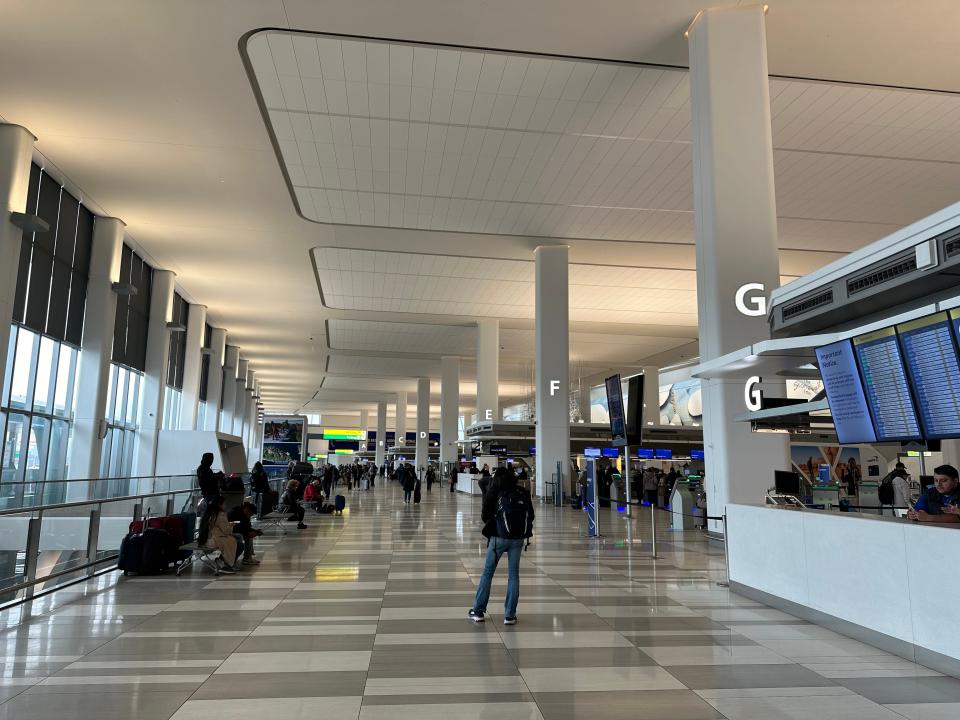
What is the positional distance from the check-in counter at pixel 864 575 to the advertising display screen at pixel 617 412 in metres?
4.13

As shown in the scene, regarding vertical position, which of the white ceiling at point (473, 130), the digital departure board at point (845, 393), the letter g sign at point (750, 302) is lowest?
the digital departure board at point (845, 393)

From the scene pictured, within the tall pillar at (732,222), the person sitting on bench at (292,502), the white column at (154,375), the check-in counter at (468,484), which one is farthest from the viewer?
the check-in counter at (468,484)

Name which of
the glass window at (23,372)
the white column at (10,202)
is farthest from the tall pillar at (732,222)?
the glass window at (23,372)

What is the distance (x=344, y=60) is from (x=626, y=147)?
20.6ft

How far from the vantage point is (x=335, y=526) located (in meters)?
16.3

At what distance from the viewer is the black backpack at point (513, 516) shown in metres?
6.39

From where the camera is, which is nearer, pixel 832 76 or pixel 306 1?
pixel 306 1

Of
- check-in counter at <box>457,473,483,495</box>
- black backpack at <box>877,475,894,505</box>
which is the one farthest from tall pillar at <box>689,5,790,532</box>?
check-in counter at <box>457,473,483,495</box>

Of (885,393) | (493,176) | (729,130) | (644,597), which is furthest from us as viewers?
(493,176)

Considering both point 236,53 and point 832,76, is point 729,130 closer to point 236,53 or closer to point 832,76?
point 832,76

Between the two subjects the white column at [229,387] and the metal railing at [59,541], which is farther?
the white column at [229,387]

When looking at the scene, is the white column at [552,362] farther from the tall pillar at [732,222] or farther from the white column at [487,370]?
the tall pillar at [732,222]

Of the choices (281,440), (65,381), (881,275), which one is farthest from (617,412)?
(281,440)

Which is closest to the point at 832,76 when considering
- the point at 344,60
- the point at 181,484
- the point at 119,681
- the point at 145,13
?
the point at 344,60
